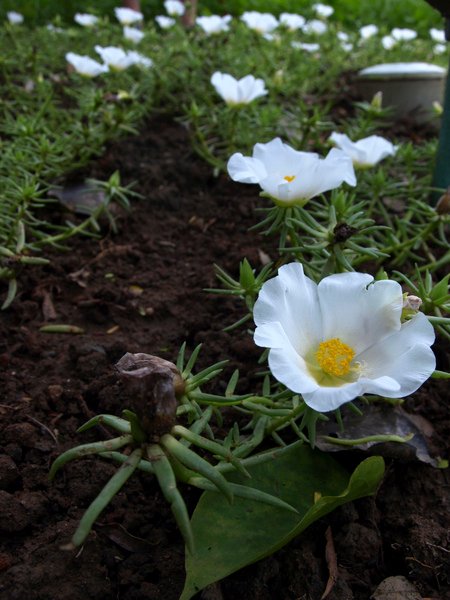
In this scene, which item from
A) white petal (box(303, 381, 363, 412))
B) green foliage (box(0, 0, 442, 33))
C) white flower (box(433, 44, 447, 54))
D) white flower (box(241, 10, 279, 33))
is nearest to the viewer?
white petal (box(303, 381, 363, 412))

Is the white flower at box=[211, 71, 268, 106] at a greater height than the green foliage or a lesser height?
greater

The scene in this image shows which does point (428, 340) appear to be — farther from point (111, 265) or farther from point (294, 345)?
point (111, 265)

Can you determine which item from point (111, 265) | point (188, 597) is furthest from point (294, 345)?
point (111, 265)

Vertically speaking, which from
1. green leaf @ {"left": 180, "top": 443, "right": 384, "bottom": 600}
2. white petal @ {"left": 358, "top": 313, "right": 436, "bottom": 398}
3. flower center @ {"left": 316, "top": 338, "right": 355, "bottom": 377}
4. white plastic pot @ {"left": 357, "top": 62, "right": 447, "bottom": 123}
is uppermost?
white petal @ {"left": 358, "top": 313, "right": 436, "bottom": 398}

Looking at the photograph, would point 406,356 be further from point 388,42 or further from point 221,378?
point 388,42

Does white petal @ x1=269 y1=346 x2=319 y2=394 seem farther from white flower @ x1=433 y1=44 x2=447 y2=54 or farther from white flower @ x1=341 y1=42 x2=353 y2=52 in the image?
white flower @ x1=433 y1=44 x2=447 y2=54

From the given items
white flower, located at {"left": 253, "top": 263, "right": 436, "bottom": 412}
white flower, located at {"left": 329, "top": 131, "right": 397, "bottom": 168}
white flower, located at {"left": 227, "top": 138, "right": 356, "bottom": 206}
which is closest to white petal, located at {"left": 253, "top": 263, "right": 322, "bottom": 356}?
white flower, located at {"left": 253, "top": 263, "right": 436, "bottom": 412}

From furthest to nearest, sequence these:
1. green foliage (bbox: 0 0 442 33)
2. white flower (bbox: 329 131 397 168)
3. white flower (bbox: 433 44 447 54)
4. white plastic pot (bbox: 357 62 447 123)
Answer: green foliage (bbox: 0 0 442 33) → white flower (bbox: 433 44 447 54) → white plastic pot (bbox: 357 62 447 123) → white flower (bbox: 329 131 397 168)
